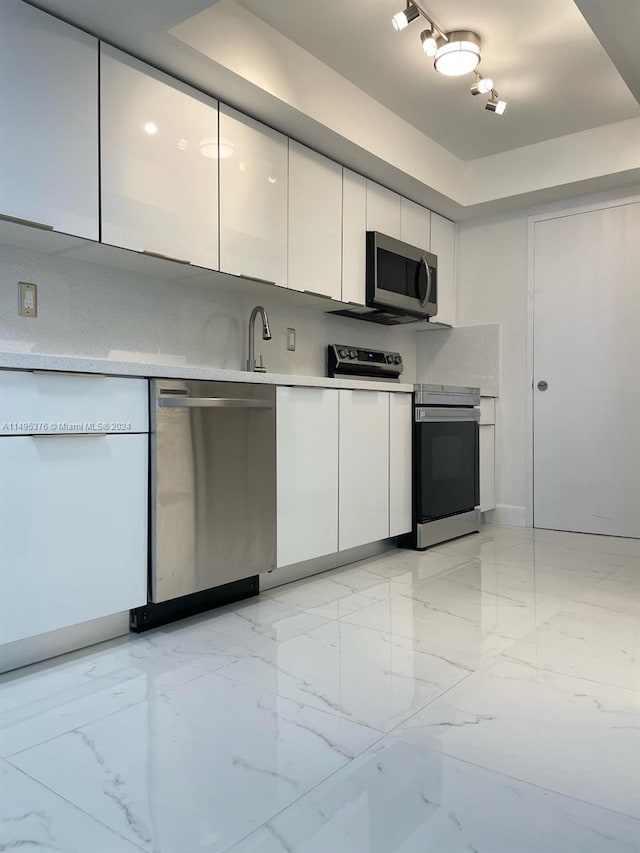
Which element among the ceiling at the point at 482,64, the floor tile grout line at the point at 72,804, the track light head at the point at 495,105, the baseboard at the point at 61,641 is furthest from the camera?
the track light head at the point at 495,105

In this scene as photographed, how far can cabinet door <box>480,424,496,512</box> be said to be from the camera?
4.13 m

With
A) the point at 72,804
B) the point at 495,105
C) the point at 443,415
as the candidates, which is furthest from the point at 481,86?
the point at 72,804

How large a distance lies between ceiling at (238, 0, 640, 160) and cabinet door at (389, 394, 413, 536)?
1.56 metres

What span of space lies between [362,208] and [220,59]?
129cm

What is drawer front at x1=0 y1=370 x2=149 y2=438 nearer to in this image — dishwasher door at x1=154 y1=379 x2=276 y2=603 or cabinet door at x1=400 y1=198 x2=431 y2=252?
dishwasher door at x1=154 y1=379 x2=276 y2=603

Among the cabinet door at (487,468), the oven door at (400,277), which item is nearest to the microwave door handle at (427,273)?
the oven door at (400,277)

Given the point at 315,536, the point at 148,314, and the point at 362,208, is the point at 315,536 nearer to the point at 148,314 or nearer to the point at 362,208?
the point at 148,314

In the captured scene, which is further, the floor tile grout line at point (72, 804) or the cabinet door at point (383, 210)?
the cabinet door at point (383, 210)

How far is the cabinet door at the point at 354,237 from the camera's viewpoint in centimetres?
333

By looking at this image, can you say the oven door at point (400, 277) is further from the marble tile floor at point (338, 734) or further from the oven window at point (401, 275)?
the marble tile floor at point (338, 734)

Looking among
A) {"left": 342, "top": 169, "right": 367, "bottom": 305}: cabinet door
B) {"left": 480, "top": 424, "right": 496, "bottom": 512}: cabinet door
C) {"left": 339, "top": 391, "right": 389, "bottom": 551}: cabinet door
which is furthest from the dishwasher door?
{"left": 480, "top": 424, "right": 496, "bottom": 512}: cabinet door

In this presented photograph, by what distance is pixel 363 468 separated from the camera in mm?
3080

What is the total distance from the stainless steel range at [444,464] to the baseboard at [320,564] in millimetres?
226

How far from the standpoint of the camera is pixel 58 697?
166cm
